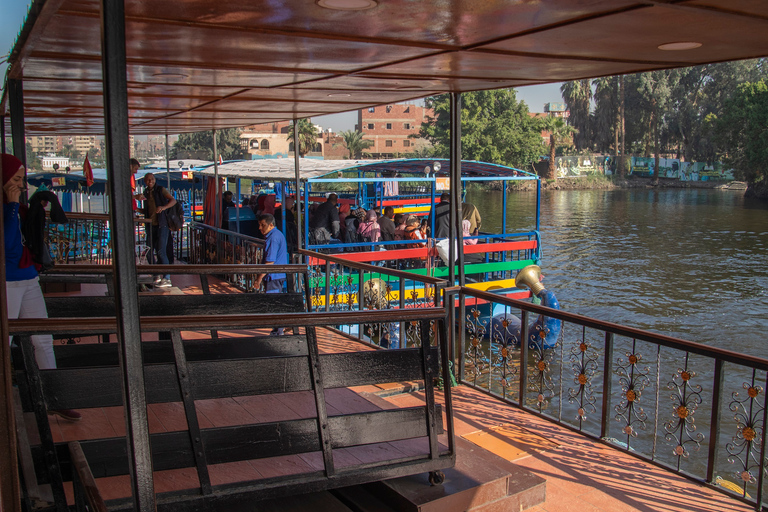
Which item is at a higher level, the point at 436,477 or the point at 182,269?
the point at 182,269

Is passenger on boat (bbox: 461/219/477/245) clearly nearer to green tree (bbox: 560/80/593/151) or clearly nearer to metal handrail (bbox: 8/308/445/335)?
metal handrail (bbox: 8/308/445/335)

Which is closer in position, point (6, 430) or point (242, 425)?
point (6, 430)

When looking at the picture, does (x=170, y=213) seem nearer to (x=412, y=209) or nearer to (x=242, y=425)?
(x=242, y=425)

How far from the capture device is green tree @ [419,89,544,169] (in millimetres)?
62844

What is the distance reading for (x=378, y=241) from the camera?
1402cm

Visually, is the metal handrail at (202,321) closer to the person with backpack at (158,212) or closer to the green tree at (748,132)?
the person with backpack at (158,212)

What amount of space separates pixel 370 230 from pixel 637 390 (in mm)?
6356

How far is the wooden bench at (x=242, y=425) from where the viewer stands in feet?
8.34

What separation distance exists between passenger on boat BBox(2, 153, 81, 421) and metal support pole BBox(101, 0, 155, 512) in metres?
2.01

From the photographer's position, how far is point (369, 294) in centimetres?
1088

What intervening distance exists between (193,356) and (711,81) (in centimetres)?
7752

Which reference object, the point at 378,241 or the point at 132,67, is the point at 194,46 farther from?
the point at 378,241

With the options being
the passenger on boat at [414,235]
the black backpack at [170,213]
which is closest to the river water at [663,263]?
the passenger on boat at [414,235]

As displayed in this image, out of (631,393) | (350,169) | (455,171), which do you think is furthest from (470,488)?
(350,169)
